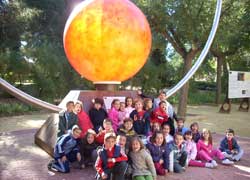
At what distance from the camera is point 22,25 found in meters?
18.8

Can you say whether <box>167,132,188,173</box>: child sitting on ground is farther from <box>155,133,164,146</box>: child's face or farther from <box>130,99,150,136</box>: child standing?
<box>130,99,150,136</box>: child standing

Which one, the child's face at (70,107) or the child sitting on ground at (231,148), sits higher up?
the child's face at (70,107)

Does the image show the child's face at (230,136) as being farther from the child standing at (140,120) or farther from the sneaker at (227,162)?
the child standing at (140,120)

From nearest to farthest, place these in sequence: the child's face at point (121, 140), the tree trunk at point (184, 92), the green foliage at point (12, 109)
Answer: the child's face at point (121, 140) → the tree trunk at point (184, 92) → the green foliage at point (12, 109)

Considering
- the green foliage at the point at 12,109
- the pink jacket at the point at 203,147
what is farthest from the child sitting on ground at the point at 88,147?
the green foliage at the point at 12,109

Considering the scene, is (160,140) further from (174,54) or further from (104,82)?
(174,54)

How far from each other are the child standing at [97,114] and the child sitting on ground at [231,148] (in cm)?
256

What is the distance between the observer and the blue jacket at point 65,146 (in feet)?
19.7

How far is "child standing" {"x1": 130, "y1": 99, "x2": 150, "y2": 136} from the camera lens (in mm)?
6629

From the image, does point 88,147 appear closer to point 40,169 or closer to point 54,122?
point 40,169

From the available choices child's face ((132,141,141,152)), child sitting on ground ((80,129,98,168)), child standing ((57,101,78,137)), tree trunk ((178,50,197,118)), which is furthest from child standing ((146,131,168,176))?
tree trunk ((178,50,197,118))

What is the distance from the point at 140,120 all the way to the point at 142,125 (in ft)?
0.33

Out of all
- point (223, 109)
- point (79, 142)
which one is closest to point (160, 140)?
point (79, 142)

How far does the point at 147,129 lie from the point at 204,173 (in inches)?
51.0
